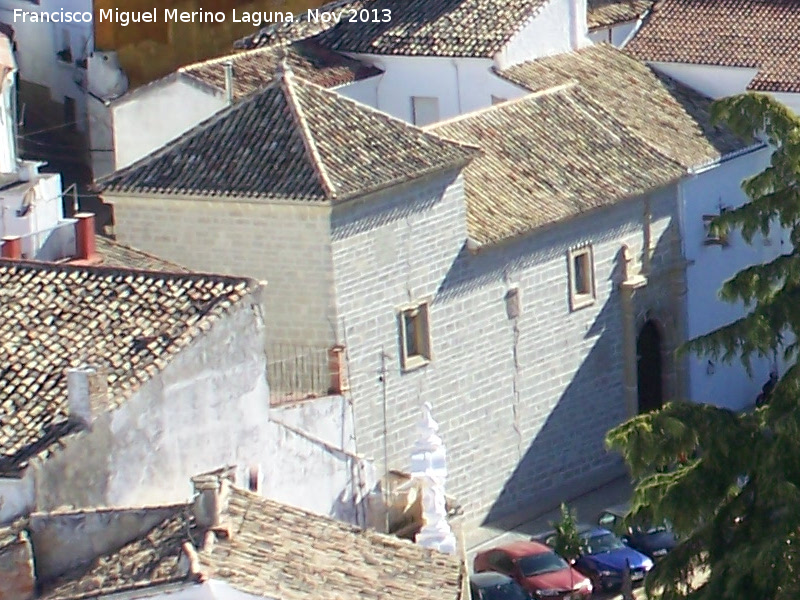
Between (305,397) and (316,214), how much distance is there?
2.98 metres

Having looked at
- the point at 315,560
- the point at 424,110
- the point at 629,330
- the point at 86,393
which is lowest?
the point at 629,330

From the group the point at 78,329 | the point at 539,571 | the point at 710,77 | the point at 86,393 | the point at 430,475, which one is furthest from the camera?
the point at 710,77

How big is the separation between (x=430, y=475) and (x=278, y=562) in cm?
826

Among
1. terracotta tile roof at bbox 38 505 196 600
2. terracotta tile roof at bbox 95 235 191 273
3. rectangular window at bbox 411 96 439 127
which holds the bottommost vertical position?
terracotta tile roof at bbox 38 505 196 600

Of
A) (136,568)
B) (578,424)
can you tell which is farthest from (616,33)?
(136,568)

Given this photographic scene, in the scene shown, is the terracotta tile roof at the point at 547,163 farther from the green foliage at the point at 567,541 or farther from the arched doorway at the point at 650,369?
the green foliage at the point at 567,541

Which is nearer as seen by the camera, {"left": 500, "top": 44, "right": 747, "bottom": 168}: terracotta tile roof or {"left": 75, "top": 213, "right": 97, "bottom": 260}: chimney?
{"left": 75, "top": 213, "right": 97, "bottom": 260}: chimney

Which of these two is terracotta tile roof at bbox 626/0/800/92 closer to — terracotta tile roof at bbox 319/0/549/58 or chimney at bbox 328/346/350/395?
terracotta tile roof at bbox 319/0/549/58

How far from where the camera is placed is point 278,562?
36.5m

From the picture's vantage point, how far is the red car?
45719 millimetres

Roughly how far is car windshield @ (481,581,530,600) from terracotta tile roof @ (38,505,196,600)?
851 centimetres

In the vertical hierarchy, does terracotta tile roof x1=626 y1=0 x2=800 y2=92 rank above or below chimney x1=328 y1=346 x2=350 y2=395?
above

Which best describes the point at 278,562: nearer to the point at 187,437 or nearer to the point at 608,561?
the point at 187,437

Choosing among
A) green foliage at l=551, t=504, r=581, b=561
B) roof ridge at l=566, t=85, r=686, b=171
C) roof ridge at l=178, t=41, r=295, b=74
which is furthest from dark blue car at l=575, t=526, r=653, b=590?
roof ridge at l=178, t=41, r=295, b=74
